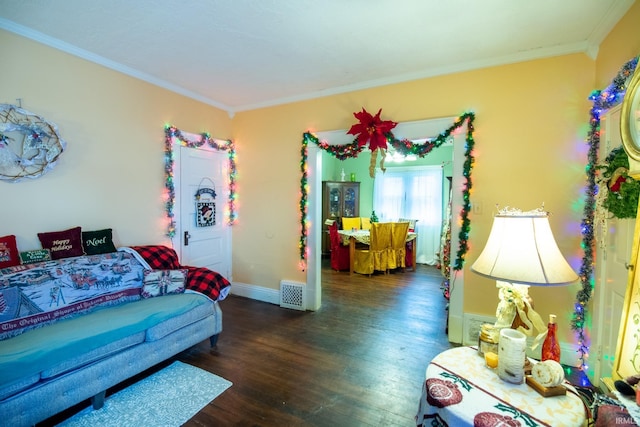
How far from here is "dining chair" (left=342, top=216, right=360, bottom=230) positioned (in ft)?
22.2

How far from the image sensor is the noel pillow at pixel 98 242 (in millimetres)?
2742

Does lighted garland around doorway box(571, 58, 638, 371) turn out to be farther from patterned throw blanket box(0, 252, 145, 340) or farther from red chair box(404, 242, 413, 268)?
patterned throw blanket box(0, 252, 145, 340)

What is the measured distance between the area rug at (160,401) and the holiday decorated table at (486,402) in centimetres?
158

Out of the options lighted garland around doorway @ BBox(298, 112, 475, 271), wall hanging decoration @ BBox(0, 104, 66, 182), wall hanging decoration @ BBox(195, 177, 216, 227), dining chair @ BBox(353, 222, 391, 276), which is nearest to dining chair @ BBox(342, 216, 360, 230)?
dining chair @ BBox(353, 222, 391, 276)

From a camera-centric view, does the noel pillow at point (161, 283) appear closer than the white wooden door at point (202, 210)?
Yes

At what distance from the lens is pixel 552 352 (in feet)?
4.51

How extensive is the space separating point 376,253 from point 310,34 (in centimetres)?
405

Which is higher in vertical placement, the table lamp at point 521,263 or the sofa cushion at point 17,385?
the table lamp at point 521,263

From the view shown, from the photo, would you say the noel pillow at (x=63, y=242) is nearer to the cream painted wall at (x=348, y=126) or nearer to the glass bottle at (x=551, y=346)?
the cream painted wall at (x=348, y=126)

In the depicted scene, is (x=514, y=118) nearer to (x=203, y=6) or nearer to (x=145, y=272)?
(x=203, y=6)

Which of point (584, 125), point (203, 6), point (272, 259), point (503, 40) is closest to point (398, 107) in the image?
point (503, 40)

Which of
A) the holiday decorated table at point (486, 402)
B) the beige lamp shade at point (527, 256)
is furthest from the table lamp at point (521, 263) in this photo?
the holiday decorated table at point (486, 402)

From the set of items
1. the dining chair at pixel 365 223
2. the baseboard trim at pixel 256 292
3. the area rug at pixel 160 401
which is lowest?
the area rug at pixel 160 401

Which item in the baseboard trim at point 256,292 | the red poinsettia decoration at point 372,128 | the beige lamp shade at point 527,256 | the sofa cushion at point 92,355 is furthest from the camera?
the baseboard trim at point 256,292
